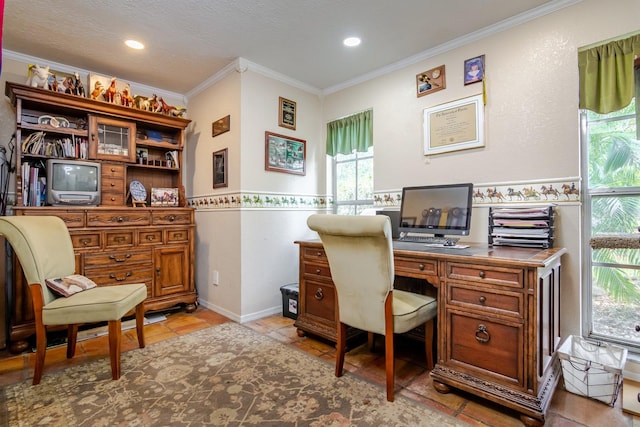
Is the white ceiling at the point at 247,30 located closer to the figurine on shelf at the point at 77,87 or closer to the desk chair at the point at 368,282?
the figurine on shelf at the point at 77,87

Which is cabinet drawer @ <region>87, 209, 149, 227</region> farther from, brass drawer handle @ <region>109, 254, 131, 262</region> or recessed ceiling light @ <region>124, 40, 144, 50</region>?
recessed ceiling light @ <region>124, 40, 144, 50</region>

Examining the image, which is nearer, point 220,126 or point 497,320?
point 497,320

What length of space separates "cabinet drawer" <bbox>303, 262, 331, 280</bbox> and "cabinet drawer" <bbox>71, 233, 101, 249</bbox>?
1769 mm

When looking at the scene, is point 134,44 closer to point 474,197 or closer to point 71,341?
point 71,341

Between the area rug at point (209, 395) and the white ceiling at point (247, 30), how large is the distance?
7.91 feet

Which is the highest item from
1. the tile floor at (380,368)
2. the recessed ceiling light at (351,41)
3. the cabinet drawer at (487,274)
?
the recessed ceiling light at (351,41)

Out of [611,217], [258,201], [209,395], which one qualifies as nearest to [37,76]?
[258,201]

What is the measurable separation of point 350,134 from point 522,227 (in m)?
1.88

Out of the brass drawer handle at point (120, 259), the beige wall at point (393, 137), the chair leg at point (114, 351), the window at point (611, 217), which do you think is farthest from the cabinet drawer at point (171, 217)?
the window at point (611, 217)

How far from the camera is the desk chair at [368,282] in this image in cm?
173

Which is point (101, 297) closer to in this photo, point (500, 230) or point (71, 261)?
point (71, 261)

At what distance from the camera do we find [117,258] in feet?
9.25

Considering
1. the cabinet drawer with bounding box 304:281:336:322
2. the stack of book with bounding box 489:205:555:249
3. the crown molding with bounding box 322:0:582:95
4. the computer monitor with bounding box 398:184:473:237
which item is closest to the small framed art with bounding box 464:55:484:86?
the crown molding with bounding box 322:0:582:95

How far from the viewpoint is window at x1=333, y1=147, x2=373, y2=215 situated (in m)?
3.36
